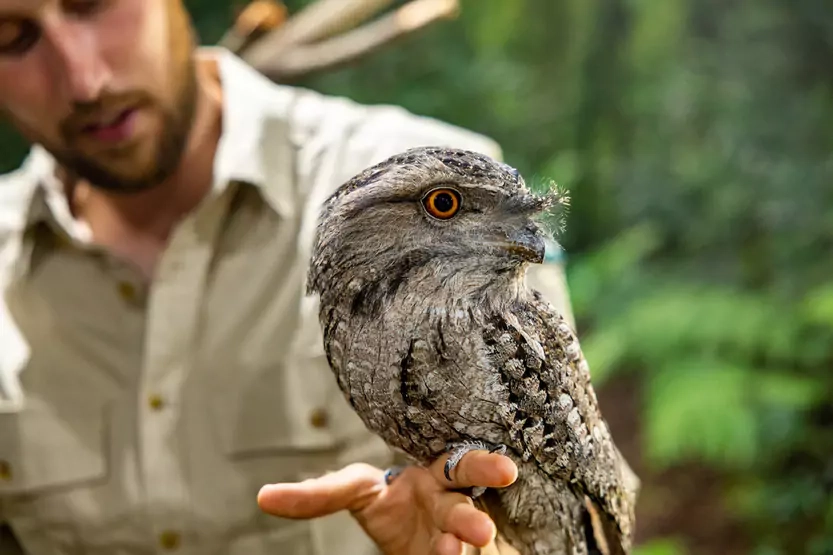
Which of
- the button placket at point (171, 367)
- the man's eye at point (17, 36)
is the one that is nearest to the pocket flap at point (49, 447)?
the button placket at point (171, 367)

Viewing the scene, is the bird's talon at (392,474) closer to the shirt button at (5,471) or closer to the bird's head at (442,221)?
the bird's head at (442,221)

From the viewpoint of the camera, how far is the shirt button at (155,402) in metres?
1.43

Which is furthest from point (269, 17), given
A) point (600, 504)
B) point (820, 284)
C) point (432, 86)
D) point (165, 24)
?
point (820, 284)

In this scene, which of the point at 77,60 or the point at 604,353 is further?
the point at 604,353

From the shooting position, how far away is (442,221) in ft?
2.40

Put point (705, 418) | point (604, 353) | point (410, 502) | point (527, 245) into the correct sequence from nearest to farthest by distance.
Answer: point (527, 245)
point (410, 502)
point (705, 418)
point (604, 353)

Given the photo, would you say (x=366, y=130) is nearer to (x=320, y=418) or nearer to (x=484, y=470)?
(x=320, y=418)

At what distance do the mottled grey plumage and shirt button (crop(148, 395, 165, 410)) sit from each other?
0.74 meters

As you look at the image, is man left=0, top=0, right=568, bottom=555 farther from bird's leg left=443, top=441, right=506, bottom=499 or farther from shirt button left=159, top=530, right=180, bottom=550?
bird's leg left=443, top=441, right=506, bottom=499

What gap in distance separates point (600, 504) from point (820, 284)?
180 centimetres

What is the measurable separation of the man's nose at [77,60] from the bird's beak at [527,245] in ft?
2.88

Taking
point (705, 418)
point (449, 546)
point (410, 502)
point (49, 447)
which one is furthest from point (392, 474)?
point (705, 418)

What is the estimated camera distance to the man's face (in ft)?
3.99

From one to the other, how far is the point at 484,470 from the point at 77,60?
99cm
